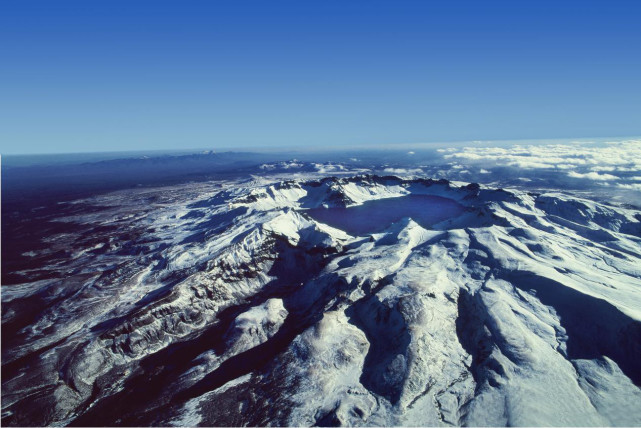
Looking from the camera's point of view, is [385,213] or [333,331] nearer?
[333,331]

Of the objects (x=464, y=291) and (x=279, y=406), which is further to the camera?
(x=464, y=291)

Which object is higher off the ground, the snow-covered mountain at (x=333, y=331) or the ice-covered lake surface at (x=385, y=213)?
the snow-covered mountain at (x=333, y=331)

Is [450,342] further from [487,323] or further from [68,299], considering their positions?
[68,299]

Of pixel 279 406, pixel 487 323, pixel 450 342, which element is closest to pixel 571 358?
pixel 487 323

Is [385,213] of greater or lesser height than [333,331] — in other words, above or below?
below
